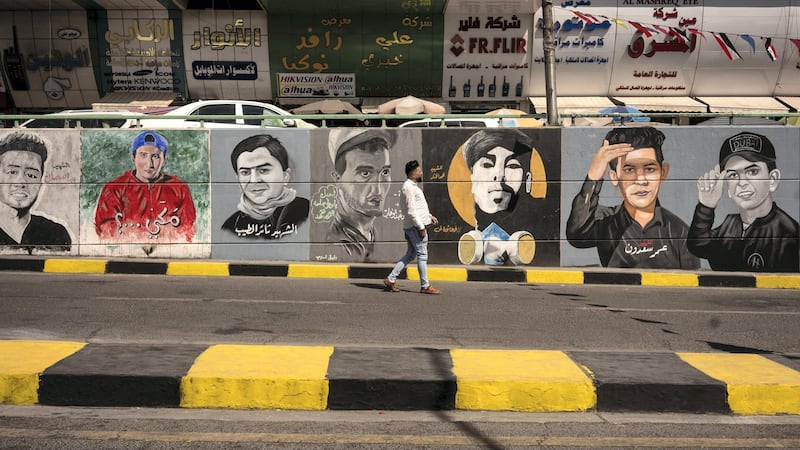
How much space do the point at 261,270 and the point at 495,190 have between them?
13.2 ft

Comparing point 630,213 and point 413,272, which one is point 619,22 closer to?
point 630,213

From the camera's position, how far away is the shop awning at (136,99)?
80.2 feet

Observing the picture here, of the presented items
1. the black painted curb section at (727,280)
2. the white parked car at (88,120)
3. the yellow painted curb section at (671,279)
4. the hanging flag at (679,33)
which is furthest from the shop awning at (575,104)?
the white parked car at (88,120)

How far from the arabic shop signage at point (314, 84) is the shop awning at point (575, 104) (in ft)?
20.5

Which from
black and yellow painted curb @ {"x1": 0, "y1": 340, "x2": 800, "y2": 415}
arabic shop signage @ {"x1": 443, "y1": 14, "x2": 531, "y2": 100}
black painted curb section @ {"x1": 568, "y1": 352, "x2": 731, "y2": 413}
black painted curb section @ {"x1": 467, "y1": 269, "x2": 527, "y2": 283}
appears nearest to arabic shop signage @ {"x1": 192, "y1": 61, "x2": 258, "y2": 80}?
arabic shop signage @ {"x1": 443, "y1": 14, "x2": 531, "y2": 100}

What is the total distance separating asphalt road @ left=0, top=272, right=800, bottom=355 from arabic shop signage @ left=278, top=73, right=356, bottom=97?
15.9 m

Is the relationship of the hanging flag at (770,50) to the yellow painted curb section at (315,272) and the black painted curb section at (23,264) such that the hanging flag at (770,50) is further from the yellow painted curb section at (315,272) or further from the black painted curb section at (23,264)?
the black painted curb section at (23,264)

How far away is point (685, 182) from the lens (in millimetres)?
12891

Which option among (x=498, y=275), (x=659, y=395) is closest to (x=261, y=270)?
(x=498, y=275)

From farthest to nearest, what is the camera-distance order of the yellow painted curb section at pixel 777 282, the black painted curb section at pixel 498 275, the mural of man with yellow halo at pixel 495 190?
the mural of man with yellow halo at pixel 495 190 → the yellow painted curb section at pixel 777 282 → the black painted curb section at pixel 498 275

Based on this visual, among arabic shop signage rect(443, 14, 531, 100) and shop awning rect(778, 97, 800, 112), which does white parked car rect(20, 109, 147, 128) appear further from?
shop awning rect(778, 97, 800, 112)

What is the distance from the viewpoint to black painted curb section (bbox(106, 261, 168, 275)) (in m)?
11.6

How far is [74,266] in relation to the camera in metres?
11.5

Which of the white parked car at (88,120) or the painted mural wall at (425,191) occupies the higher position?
the white parked car at (88,120)
